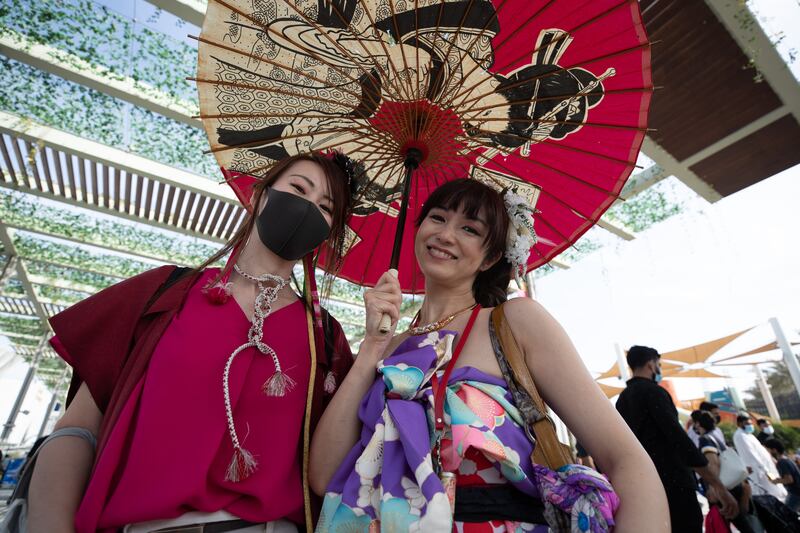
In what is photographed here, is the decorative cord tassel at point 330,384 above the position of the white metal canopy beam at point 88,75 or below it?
below

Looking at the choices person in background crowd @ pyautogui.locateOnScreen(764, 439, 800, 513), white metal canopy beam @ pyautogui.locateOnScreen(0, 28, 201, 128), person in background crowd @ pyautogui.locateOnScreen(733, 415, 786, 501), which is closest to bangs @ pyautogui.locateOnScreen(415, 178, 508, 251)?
white metal canopy beam @ pyautogui.locateOnScreen(0, 28, 201, 128)

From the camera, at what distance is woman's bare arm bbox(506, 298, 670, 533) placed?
3.13ft

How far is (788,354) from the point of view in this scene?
9.74 meters

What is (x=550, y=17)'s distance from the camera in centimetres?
151

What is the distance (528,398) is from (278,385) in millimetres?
771

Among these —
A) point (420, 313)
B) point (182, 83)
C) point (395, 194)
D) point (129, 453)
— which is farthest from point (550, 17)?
point (182, 83)

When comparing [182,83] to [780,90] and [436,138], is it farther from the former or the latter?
[780,90]

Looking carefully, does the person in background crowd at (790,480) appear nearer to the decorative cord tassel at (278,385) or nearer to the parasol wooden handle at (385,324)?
the parasol wooden handle at (385,324)

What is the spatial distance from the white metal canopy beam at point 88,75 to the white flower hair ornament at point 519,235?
15.3ft

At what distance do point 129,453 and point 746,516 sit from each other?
5.16 m

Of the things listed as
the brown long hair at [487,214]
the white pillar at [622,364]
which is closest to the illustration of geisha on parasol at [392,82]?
the brown long hair at [487,214]

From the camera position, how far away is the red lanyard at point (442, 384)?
3.72ft

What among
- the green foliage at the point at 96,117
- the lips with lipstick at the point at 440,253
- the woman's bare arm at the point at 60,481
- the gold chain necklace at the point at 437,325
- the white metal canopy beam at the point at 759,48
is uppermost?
the green foliage at the point at 96,117

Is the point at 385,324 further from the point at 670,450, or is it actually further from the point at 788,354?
the point at 788,354
